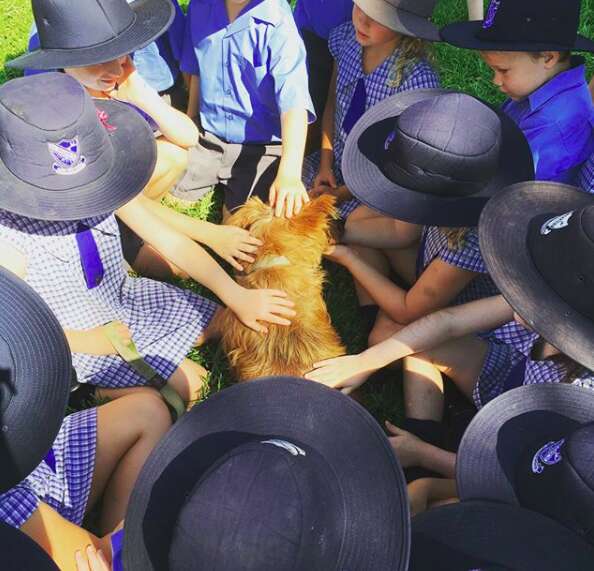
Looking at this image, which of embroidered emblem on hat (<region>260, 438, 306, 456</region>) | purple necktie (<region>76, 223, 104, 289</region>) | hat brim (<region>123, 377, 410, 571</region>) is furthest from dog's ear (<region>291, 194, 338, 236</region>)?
embroidered emblem on hat (<region>260, 438, 306, 456</region>)

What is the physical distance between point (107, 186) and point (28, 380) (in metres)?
0.95

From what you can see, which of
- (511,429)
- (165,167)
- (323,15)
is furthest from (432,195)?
(323,15)

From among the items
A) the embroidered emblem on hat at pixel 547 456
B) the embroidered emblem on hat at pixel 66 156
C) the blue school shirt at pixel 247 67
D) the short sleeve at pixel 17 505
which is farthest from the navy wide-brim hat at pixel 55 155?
the embroidered emblem on hat at pixel 547 456

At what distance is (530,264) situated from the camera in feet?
7.25

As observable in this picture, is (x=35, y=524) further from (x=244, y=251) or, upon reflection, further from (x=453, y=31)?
(x=453, y=31)

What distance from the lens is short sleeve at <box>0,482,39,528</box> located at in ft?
6.80

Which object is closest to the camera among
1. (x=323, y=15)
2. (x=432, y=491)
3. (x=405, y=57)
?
(x=432, y=491)

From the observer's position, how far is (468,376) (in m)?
3.14

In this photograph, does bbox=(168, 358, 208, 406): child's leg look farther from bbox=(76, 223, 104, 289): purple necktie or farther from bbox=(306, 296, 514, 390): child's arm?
bbox=(306, 296, 514, 390): child's arm

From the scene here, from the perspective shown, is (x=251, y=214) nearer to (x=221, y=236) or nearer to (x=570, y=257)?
(x=221, y=236)

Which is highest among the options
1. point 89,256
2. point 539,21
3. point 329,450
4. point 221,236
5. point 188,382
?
point 539,21

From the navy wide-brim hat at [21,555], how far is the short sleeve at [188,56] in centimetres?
318

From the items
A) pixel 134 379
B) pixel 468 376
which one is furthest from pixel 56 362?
pixel 468 376

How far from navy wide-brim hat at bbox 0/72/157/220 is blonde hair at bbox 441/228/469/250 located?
1432 millimetres
